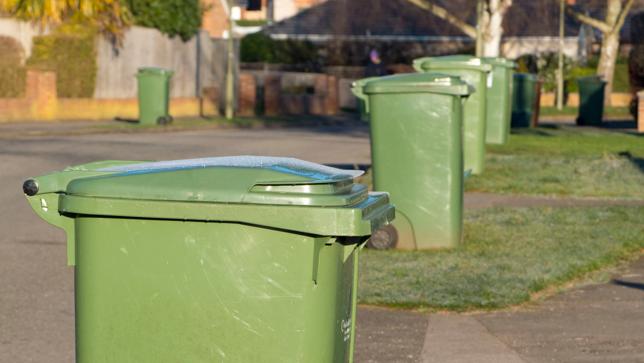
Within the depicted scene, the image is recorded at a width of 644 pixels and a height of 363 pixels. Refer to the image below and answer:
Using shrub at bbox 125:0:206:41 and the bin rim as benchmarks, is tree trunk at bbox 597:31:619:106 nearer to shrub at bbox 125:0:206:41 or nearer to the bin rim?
shrub at bbox 125:0:206:41

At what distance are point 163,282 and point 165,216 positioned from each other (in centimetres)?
22

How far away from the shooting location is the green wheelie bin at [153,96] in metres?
27.7

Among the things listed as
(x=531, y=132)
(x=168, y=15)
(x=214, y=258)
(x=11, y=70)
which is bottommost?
(x=531, y=132)

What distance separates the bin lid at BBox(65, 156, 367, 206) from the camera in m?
4.34

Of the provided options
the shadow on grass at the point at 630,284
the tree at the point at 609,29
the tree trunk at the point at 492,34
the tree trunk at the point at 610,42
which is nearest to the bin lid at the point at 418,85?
the shadow on grass at the point at 630,284

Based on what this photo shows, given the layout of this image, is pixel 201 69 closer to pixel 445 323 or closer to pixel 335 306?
pixel 445 323

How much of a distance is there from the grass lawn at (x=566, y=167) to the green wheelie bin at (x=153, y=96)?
7244 mm

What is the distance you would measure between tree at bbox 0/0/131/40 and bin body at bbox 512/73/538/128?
8.96 m

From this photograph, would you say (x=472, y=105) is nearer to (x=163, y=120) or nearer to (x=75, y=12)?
(x=163, y=120)

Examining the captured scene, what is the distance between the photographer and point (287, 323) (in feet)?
14.5

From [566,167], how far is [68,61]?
14756 mm

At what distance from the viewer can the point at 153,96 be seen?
90.9 feet

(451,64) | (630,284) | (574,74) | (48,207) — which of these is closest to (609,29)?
(574,74)

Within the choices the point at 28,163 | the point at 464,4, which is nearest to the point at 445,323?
the point at 28,163
